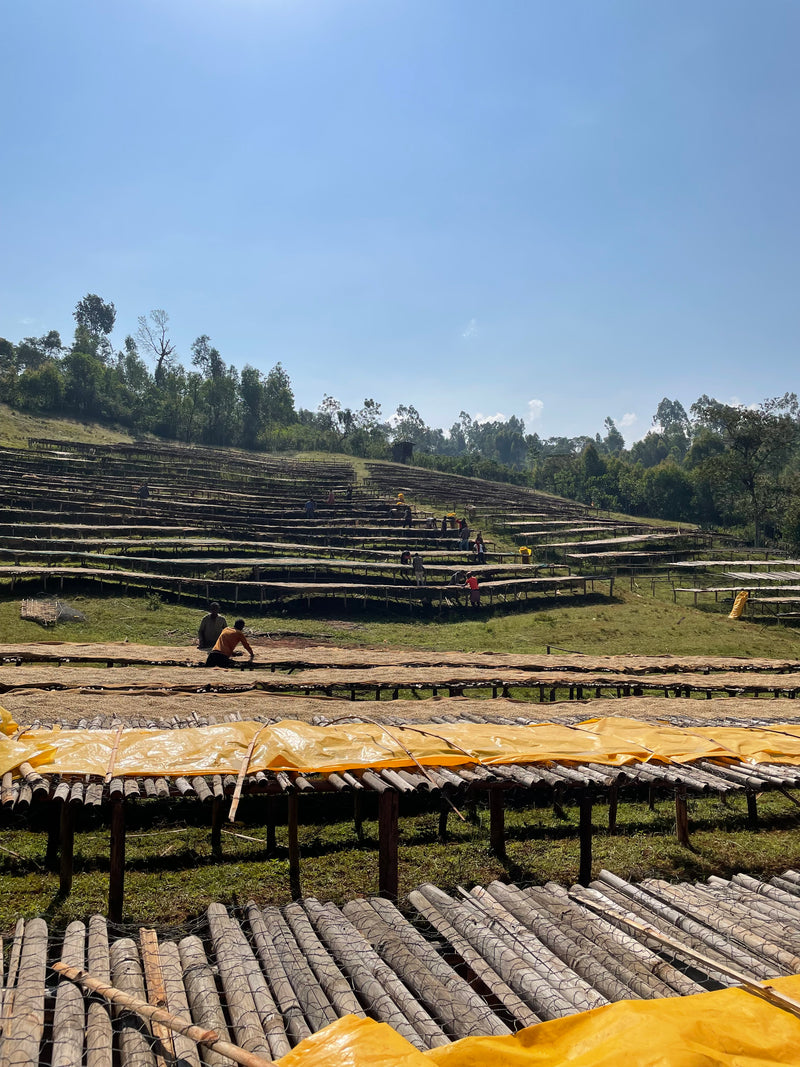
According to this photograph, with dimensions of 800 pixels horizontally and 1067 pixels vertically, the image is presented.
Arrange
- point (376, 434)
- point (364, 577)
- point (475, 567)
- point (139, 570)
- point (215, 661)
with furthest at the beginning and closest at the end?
point (376, 434)
point (475, 567)
point (364, 577)
point (139, 570)
point (215, 661)

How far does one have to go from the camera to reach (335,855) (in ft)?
30.7

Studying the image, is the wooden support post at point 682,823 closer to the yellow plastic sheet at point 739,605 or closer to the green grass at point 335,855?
the green grass at point 335,855

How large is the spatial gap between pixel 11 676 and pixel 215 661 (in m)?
4.24

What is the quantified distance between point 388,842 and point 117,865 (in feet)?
9.08

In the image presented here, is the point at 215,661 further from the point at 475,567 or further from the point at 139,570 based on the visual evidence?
the point at 475,567

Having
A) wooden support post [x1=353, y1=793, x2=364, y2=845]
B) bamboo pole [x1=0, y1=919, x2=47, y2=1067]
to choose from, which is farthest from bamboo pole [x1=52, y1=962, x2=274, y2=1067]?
wooden support post [x1=353, y1=793, x2=364, y2=845]

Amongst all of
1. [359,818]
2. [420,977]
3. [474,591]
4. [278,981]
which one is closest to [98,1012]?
[278,981]

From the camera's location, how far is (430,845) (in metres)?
9.85

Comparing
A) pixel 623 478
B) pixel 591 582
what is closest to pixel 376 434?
pixel 623 478

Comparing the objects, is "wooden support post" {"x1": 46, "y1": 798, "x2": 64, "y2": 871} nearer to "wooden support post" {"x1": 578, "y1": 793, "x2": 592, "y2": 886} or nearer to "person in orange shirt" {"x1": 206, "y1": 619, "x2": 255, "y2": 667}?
"wooden support post" {"x1": 578, "y1": 793, "x2": 592, "y2": 886}

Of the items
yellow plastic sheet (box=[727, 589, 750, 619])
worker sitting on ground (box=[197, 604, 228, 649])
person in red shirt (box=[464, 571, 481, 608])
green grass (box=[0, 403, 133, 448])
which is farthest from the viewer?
green grass (box=[0, 403, 133, 448])

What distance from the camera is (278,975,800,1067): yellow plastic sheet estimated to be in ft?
11.1

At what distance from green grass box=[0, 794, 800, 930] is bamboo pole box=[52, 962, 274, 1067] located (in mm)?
2730

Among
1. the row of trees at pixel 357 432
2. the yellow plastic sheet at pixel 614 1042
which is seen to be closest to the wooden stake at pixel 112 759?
the yellow plastic sheet at pixel 614 1042
